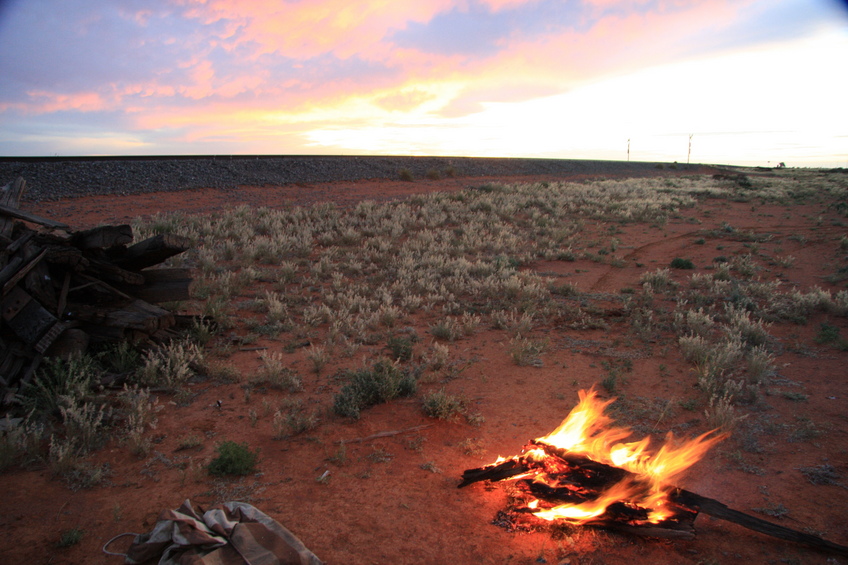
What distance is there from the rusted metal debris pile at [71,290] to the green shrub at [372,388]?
2.97 meters

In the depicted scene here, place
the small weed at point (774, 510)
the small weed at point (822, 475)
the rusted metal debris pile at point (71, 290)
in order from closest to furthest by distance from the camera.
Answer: the small weed at point (774, 510)
the small weed at point (822, 475)
the rusted metal debris pile at point (71, 290)

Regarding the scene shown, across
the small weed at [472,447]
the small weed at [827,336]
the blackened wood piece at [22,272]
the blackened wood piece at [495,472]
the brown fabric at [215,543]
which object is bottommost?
the small weed at [472,447]

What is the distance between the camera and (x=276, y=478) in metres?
4.19

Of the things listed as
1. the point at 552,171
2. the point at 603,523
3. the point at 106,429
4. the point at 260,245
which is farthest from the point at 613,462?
the point at 552,171

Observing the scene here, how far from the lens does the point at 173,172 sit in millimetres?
24188

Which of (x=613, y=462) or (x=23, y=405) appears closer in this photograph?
(x=613, y=462)

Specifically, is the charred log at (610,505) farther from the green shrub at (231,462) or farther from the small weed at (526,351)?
the small weed at (526,351)

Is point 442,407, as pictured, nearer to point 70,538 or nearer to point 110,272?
point 70,538

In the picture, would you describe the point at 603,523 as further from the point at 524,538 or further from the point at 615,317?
the point at 615,317

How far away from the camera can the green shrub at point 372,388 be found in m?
5.32

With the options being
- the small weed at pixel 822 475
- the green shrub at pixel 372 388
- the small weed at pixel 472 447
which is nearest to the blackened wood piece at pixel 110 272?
the green shrub at pixel 372 388

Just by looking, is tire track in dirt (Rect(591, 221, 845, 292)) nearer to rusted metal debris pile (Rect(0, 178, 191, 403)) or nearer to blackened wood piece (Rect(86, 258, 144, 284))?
rusted metal debris pile (Rect(0, 178, 191, 403))

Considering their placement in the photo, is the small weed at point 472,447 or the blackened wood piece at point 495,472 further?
the small weed at point 472,447

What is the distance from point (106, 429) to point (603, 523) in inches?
193
